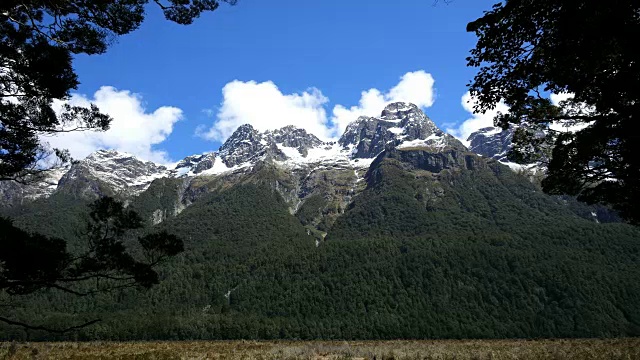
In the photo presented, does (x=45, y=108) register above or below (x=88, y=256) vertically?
above

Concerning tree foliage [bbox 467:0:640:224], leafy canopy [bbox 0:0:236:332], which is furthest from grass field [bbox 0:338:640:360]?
tree foliage [bbox 467:0:640:224]

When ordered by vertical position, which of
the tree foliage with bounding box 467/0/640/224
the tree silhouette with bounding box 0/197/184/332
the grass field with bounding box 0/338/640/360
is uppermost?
the tree foliage with bounding box 467/0/640/224

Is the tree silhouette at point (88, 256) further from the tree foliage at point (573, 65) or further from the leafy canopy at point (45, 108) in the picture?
the tree foliage at point (573, 65)

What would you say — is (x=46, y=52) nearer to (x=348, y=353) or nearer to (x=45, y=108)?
(x=45, y=108)

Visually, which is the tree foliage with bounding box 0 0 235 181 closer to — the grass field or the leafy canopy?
the leafy canopy

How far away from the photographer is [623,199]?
2288 centimetres

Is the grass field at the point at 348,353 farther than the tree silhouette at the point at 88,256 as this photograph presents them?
No

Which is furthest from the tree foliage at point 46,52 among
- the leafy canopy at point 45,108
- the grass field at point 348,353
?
the grass field at point 348,353

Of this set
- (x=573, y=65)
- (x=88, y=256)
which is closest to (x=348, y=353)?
(x=573, y=65)

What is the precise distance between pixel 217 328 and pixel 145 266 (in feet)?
464

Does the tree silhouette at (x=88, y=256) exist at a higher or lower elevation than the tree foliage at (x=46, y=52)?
lower

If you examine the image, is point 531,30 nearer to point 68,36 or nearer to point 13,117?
point 68,36

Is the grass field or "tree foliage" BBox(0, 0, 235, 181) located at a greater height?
"tree foliage" BBox(0, 0, 235, 181)

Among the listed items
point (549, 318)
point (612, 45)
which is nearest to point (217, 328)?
point (549, 318)
